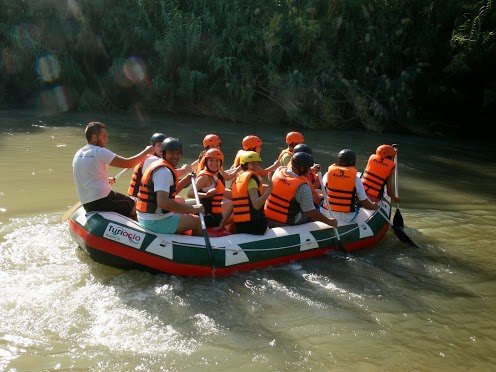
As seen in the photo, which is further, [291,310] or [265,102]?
[265,102]

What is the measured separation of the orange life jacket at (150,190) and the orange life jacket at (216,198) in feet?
1.82

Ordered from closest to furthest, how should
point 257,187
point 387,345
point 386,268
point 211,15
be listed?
point 387,345
point 257,187
point 386,268
point 211,15

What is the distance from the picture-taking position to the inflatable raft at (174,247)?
4.88 metres

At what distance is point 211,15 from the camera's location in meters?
15.2

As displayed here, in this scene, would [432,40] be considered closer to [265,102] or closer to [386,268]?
[265,102]

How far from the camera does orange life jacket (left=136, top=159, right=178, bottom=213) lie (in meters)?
4.73

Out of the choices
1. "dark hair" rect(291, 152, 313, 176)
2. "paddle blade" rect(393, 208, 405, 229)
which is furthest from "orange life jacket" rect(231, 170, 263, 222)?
"paddle blade" rect(393, 208, 405, 229)

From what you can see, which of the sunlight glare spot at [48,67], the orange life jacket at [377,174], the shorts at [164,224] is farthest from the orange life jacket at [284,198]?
the sunlight glare spot at [48,67]

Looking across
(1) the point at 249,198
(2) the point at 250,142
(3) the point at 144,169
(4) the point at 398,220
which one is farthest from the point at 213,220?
(4) the point at 398,220

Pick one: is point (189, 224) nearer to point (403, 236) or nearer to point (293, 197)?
point (293, 197)

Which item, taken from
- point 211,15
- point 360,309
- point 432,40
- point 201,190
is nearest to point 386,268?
point 360,309

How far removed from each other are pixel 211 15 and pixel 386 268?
11.5m

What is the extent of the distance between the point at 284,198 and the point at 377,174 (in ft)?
5.46

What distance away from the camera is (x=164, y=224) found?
16.2 feet
